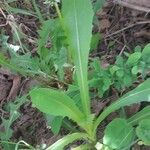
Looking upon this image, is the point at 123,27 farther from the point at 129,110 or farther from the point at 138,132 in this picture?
the point at 138,132

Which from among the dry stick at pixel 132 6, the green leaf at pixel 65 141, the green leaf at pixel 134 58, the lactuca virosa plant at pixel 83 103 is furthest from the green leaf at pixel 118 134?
the dry stick at pixel 132 6

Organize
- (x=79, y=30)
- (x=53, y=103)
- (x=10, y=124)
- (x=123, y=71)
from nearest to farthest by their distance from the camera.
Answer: (x=53, y=103), (x=123, y=71), (x=79, y=30), (x=10, y=124)

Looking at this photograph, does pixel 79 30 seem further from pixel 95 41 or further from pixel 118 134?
pixel 118 134

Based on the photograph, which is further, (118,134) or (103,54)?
(103,54)

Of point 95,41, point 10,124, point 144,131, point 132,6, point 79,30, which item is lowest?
point 144,131

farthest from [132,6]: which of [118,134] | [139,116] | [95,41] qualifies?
[118,134]

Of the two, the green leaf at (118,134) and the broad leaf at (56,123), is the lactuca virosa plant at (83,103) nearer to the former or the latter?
the green leaf at (118,134)

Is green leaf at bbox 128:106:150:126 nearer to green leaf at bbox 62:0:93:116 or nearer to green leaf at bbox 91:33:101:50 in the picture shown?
A: green leaf at bbox 62:0:93:116

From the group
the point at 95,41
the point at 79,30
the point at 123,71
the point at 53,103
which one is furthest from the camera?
the point at 95,41
